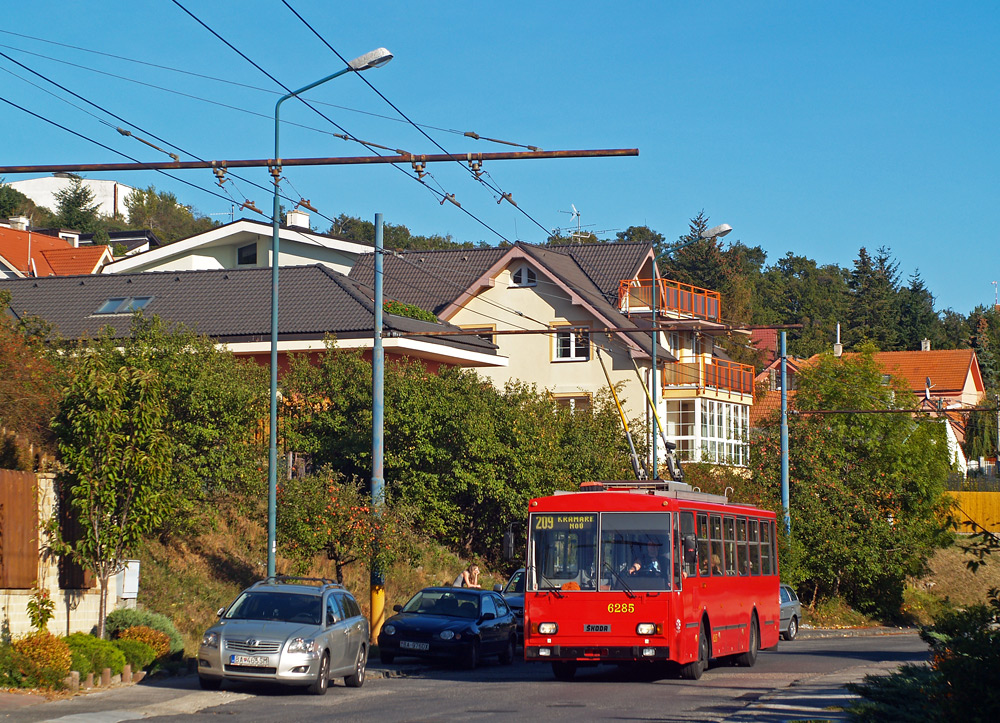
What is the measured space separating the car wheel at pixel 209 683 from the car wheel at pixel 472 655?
6.66 metres

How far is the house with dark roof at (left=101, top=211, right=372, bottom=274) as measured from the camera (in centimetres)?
5053

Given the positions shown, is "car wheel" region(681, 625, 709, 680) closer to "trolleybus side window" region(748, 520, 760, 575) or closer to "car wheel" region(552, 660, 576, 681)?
"car wheel" region(552, 660, 576, 681)

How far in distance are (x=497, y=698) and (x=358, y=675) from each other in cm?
292

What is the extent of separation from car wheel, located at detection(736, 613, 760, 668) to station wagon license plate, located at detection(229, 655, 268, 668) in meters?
10.7

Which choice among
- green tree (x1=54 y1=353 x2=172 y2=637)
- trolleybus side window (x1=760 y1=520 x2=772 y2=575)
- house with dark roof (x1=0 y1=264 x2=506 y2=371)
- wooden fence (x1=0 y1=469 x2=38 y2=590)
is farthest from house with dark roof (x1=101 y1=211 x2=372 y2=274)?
wooden fence (x1=0 y1=469 x2=38 y2=590)

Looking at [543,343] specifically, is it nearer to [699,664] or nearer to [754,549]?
[754,549]

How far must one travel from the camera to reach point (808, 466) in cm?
4591

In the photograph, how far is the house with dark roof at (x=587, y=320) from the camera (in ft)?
169

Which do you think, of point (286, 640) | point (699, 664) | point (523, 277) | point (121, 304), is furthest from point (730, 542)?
point (523, 277)

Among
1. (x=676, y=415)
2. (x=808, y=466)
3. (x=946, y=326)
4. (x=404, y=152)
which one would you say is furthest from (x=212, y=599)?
(x=946, y=326)

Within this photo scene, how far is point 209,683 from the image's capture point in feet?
59.4

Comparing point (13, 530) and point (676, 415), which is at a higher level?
point (676, 415)

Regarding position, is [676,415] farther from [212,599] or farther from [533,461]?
[212,599]

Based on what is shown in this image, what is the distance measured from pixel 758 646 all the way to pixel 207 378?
1199 cm
